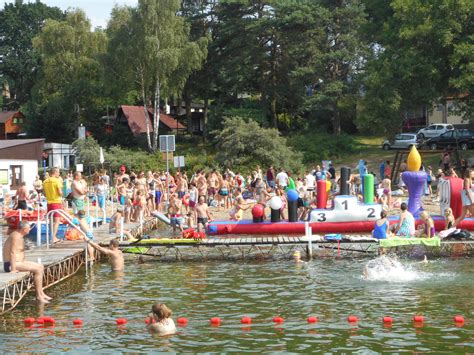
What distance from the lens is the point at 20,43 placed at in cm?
8812

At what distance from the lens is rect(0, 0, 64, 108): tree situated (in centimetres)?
8300

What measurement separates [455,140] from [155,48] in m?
21.2

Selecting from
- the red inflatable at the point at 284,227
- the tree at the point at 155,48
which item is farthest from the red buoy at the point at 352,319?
the tree at the point at 155,48

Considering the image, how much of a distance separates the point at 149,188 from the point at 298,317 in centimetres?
2013

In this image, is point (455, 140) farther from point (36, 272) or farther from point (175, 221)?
point (36, 272)

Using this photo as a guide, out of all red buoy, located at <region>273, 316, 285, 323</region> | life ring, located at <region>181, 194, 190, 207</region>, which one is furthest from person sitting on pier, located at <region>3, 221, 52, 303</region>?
life ring, located at <region>181, 194, 190, 207</region>

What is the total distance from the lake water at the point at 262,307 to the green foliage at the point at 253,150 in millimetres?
26536

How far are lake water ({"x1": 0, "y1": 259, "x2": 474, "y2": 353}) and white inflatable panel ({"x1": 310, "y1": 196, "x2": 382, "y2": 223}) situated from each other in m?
3.69

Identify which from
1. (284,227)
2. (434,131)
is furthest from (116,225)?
(434,131)

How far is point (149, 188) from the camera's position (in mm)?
33250

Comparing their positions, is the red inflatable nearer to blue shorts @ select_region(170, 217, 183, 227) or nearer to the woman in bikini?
blue shorts @ select_region(170, 217, 183, 227)

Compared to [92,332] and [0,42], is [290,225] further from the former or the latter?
[0,42]

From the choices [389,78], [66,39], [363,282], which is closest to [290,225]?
[363,282]

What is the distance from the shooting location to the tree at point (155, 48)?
5362 cm
